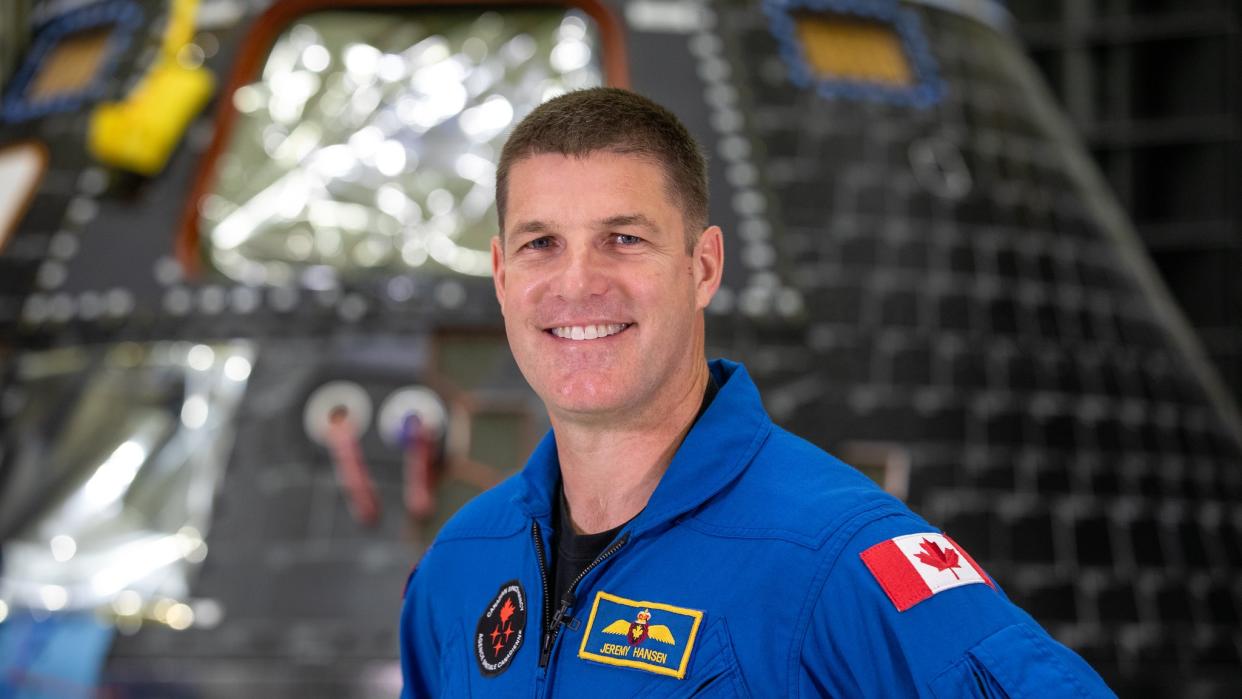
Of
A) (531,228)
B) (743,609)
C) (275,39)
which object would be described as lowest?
(743,609)

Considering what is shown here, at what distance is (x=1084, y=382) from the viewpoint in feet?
13.8

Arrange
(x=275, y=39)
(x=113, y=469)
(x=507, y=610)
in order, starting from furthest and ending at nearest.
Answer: (x=275, y=39) < (x=113, y=469) < (x=507, y=610)

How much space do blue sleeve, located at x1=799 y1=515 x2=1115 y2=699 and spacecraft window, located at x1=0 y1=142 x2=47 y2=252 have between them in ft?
12.4

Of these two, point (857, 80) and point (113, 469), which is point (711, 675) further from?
point (857, 80)

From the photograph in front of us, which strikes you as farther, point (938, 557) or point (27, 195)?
point (27, 195)

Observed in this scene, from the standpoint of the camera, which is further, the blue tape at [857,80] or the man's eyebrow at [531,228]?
the blue tape at [857,80]

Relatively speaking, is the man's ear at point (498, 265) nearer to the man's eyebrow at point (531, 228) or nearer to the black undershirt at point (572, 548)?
the man's eyebrow at point (531, 228)

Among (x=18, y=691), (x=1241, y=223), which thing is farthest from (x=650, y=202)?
(x=1241, y=223)

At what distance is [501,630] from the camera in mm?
1502

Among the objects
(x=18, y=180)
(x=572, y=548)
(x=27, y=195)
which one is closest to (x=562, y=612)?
(x=572, y=548)

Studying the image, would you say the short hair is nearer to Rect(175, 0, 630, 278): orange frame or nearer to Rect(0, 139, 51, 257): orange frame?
Rect(175, 0, 630, 278): orange frame

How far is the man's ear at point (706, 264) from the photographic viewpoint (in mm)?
1516

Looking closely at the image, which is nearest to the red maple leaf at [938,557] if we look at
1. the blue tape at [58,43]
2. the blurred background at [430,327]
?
the blurred background at [430,327]

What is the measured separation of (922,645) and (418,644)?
31.3 inches
